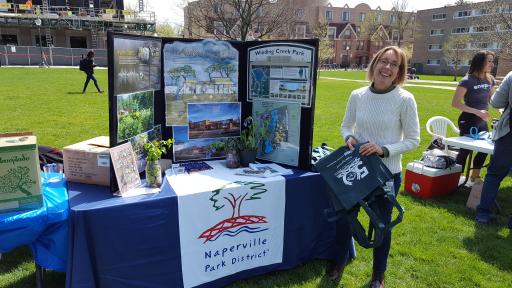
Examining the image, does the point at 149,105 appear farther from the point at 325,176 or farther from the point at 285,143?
the point at 325,176

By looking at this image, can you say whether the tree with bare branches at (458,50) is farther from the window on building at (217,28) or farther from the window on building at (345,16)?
the window on building at (217,28)

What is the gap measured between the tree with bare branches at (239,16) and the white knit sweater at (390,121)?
A: 27.4ft

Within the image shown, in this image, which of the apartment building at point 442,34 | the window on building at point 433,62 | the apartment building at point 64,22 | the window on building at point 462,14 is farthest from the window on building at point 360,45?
the apartment building at point 64,22

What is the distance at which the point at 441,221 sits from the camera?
385 centimetres

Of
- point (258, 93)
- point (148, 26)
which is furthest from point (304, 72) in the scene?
point (148, 26)

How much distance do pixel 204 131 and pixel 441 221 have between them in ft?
9.28

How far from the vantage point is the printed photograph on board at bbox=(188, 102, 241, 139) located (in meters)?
2.78

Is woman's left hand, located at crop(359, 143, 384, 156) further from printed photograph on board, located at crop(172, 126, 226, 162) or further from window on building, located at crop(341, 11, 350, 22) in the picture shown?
window on building, located at crop(341, 11, 350, 22)

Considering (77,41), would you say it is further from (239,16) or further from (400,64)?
(400,64)

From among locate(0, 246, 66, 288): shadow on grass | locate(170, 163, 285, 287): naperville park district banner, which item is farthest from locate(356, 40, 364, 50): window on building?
locate(0, 246, 66, 288): shadow on grass

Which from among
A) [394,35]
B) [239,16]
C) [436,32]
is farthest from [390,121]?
[394,35]

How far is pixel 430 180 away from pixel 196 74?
3.23 metres

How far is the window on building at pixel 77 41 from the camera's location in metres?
39.9

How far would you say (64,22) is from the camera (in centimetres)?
3697
